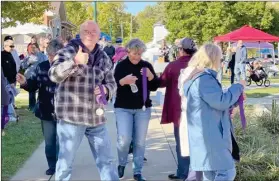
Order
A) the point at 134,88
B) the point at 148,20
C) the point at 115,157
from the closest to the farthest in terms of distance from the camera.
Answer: the point at 134,88 → the point at 115,157 → the point at 148,20

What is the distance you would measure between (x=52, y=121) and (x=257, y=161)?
2622 mm

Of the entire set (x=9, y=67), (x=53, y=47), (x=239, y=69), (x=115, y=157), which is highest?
(x=53, y=47)

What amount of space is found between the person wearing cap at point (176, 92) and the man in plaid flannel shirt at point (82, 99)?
1.32m

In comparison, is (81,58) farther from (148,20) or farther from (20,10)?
(148,20)

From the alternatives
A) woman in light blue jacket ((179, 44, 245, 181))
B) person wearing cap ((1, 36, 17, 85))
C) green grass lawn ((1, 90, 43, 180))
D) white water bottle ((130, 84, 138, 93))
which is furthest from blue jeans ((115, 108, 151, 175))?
person wearing cap ((1, 36, 17, 85))

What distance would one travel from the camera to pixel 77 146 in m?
4.93

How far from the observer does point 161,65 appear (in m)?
17.2

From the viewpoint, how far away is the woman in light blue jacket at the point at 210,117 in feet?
15.0

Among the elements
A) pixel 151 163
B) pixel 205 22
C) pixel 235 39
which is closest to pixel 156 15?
pixel 205 22

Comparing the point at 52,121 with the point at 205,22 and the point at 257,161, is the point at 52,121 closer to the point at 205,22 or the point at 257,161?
the point at 257,161

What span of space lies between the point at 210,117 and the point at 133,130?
174 centimetres

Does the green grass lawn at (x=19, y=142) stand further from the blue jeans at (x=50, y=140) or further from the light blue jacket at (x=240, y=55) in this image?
the light blue jacket at (x=240, y=55)

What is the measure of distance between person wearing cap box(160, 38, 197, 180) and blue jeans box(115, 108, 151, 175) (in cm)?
28

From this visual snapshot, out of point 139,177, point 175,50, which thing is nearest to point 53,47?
point 139,177
